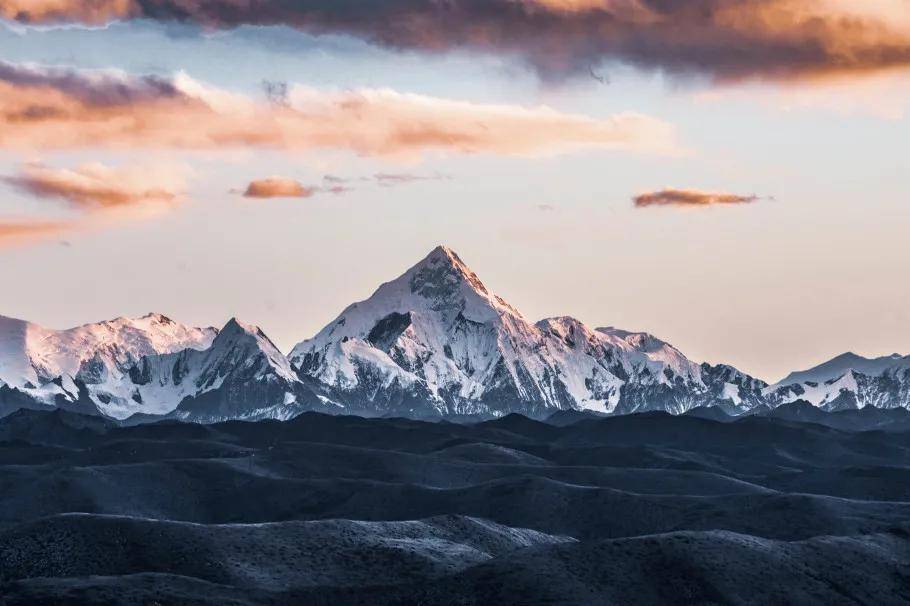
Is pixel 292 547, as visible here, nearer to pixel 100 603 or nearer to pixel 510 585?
pixel 510 585

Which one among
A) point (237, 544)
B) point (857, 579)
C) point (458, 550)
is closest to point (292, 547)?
point (237, 544)

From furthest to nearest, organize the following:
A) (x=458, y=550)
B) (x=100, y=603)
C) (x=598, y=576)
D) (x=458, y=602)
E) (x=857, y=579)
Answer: (x=458, y=550), (x=857, y=579), (x=598, y=576), (x=458, y=602), (x=100, y=603)

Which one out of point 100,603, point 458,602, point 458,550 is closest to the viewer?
point 100,603

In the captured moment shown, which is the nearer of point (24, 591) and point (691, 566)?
point (24, 591)

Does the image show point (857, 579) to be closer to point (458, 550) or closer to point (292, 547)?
point (458, 550)

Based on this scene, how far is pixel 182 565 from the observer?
18075cm

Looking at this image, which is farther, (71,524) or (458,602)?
(71,524)

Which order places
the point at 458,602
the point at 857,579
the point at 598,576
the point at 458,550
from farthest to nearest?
the point at 458,550, the point at 857,579, the point at 598,576, the point at 458,602

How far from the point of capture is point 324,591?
162875 mm

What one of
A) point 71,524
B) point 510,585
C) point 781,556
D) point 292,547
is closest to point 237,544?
point 292,547

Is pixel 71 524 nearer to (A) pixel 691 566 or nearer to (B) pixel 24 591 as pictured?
(B) pixel 24 591

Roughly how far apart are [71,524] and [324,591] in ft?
134

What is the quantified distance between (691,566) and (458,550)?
93.9ft

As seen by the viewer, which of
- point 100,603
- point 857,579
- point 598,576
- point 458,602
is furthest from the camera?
point 857,579
